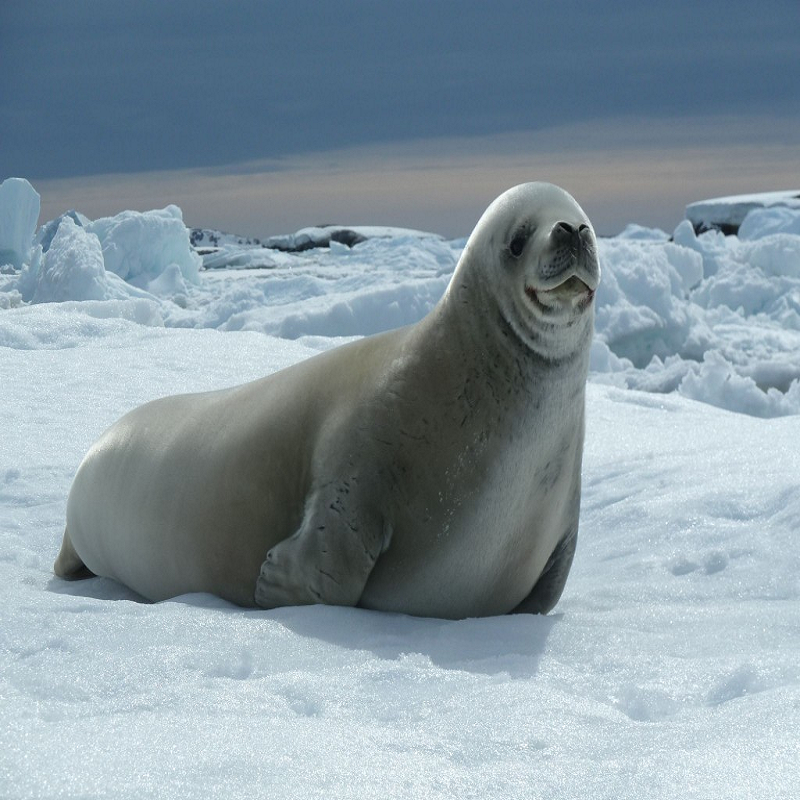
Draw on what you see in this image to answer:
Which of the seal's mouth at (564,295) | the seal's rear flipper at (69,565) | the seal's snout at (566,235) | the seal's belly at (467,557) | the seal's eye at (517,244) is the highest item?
the seal's snout at (566,235)

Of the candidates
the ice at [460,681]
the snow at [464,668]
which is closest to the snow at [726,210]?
the snow at [464,668]

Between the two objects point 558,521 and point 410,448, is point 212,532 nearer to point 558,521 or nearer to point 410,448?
point 410,448

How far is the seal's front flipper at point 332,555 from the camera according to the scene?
253 centimetres

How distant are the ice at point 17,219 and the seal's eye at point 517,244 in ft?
80.7

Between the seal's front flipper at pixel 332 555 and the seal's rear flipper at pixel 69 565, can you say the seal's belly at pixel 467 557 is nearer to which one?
the seal's front flipper at pixel 332 555

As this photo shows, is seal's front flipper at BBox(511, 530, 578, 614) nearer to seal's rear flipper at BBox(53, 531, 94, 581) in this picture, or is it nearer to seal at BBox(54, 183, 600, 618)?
seal at BBox(54, 183, 600, 618)

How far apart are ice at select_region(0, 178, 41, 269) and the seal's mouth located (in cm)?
2468

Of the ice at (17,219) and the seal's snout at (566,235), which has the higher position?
the seal's snout at (566,235)

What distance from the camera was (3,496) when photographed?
408 centimetres

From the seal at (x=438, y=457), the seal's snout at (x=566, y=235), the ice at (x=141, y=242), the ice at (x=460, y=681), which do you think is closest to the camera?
the ice at (x=460, y=681)

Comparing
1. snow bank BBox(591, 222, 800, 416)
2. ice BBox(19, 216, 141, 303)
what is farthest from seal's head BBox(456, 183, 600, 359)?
ice BBox(19, 216, 141, 303)

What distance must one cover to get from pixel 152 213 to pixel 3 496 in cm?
2120

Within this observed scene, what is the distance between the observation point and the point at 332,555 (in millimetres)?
2531

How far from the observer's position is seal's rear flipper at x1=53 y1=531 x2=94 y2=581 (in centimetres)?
351
